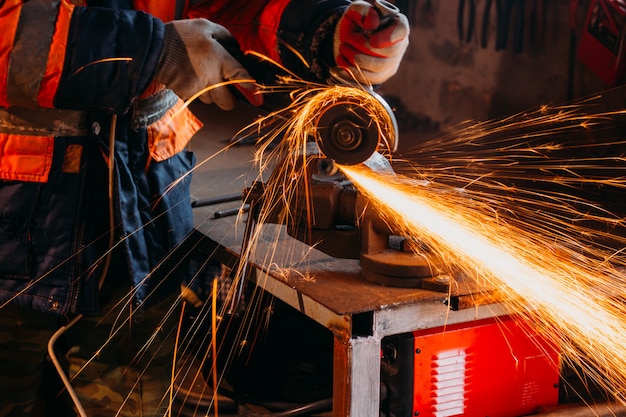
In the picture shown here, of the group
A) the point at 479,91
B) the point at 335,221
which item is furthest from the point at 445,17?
the point at 335,221

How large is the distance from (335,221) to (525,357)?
690mm

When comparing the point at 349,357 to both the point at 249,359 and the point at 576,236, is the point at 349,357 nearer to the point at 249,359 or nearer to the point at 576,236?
the point at 576,236

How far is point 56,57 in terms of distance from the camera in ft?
6.38

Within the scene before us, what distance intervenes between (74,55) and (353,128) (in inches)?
31.9

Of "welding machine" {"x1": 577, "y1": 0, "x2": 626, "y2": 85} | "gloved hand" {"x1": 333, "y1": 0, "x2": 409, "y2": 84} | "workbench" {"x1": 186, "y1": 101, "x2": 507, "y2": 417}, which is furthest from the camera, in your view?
"welding machine" {"x1": 577, "y1": 0, "x2": 626, "y2": 85}

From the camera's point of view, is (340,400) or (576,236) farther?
(576,236)

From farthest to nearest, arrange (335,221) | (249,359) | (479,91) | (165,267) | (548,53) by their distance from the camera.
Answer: (479,91) < (548,53) < (249,359) < (165,267) < (335,221)

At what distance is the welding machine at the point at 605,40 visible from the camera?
4586 mm

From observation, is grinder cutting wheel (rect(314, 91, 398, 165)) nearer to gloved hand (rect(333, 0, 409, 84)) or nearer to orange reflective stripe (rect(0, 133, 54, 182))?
gloved hand (rect(333, 0, 409, 84))

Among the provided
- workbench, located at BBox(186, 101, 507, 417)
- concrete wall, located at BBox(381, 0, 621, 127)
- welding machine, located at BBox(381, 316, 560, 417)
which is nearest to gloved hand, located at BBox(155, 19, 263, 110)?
workbench, located at BBox(186, 101, 507, 417)

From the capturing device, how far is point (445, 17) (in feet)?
20.9

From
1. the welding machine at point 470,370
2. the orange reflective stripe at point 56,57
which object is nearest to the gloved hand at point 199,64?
the orange reflective stripe at point 56,57

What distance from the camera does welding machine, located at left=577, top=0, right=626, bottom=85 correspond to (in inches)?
181

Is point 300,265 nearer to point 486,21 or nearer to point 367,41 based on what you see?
point 367,41
